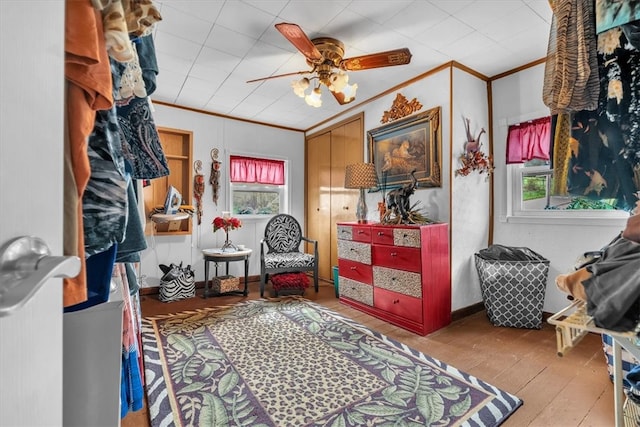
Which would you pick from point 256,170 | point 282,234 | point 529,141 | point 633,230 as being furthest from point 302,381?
point 256,170

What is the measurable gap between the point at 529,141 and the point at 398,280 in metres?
1.84

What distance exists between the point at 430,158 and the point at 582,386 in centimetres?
208

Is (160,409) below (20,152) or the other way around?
below

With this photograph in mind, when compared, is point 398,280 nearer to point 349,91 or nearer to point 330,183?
point 349,91

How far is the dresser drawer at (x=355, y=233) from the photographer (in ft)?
10.3

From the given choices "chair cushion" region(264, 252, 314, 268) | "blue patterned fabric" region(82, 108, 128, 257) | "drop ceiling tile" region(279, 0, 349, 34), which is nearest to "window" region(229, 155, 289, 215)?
"chair cushion" region(264, 252, 314, 268)

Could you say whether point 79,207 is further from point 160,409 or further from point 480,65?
point 480,65

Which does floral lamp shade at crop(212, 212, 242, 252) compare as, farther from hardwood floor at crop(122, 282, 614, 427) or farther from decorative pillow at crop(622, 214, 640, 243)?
decorative pillow at crop(622, 214, 640, 243)

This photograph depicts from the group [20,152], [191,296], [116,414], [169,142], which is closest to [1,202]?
[20,152]

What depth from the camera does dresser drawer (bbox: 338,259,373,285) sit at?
315cm

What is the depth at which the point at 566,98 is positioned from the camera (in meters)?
0.98

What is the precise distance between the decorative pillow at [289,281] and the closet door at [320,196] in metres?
0.82

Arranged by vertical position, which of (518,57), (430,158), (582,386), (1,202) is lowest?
(582,386)

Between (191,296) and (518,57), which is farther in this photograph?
(191,296)
